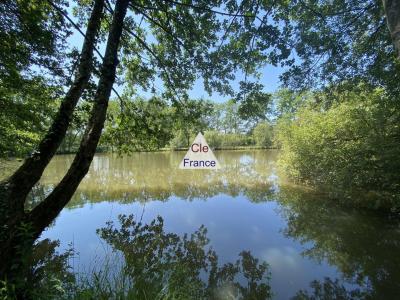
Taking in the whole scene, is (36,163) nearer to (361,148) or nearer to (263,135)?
(361,148)

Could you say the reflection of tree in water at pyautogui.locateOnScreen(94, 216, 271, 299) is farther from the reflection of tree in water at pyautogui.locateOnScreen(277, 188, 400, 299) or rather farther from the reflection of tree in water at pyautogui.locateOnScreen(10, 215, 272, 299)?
the reflection of tree in water at pyautogui.locateOnScreen(277, 188, 400, 299)

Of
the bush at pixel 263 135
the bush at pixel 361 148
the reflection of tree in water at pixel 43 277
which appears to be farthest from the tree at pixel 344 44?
the bush at pixel 263 135

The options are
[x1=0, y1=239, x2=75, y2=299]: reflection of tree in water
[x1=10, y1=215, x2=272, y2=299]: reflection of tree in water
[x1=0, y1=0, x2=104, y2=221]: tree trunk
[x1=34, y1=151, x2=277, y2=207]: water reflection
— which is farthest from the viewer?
[x1=34, y1=151, x2=277, y2=207]: water reflection

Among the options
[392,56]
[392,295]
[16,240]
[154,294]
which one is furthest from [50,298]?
[392,56]

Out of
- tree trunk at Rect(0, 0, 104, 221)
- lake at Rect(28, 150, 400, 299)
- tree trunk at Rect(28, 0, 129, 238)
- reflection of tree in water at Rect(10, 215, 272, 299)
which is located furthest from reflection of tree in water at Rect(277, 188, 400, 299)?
tree trunk at Rect(0, 0, 104, 221)

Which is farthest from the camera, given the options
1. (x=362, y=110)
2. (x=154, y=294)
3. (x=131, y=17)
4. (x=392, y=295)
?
(x=362, y=110)

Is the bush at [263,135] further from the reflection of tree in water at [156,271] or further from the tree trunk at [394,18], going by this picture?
the tree trunk at [394,18]

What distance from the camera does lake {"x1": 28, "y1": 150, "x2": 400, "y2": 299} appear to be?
3.68m

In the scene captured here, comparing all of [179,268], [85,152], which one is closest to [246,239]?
[179,268]

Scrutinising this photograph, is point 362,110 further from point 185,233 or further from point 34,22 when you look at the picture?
point 34,22

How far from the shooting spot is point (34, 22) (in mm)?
3473

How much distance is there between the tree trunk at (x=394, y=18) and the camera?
149cm

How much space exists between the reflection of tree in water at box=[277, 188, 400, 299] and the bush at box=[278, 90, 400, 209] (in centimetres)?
65

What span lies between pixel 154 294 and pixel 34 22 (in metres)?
3.80
